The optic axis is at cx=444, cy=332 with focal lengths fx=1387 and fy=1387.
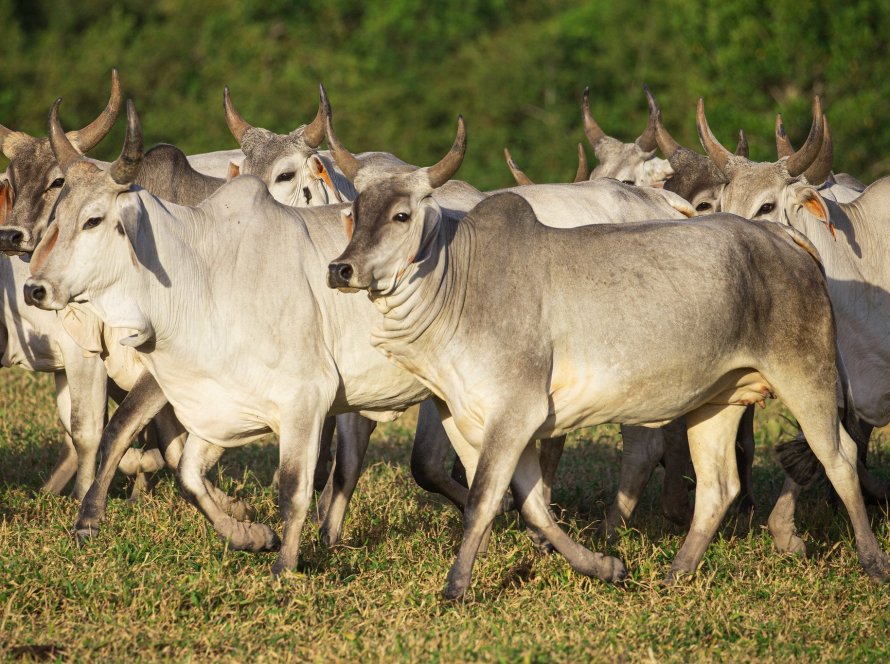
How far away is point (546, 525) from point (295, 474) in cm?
96

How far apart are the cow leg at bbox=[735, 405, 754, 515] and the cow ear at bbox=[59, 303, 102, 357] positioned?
3056mm

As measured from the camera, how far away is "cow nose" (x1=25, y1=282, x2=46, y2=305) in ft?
15.8

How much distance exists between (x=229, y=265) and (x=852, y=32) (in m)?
14.9

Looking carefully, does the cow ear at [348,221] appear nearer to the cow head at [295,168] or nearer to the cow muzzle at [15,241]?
the cow muzzle at [15,241]

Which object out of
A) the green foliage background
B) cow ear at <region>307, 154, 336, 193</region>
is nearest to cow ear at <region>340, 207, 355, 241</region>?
cow ear at <region>307, 154, 336, 193</region>

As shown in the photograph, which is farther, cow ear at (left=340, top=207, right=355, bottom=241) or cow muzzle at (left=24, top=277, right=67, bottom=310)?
cow ear at (left=340, top=207, right=355, bottom=241)

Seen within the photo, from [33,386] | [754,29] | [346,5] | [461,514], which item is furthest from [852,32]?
[461,514]

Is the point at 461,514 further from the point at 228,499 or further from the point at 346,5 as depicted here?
the point at 346,5

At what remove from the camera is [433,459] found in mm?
6117

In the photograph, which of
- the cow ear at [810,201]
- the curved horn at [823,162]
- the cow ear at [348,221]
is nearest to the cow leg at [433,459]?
the cow ear at [348,221]

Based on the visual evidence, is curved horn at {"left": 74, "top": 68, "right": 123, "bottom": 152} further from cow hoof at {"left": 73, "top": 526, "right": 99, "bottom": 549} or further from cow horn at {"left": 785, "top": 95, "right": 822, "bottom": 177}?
cow horn at {"left": 785, "top": 95, "right": 822, "bottom": 177}

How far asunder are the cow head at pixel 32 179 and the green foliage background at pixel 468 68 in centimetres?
1307

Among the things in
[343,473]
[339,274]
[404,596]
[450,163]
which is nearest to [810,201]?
[450,163]

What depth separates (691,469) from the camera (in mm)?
6977
